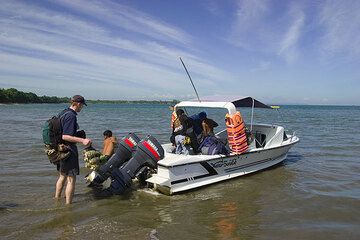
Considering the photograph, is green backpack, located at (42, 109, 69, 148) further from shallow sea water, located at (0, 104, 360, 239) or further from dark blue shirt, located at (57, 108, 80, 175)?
shallow sea water, located at (0, 104, 360, 239)

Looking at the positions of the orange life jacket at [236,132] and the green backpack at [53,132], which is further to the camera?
the orange life jacket at [236,132]

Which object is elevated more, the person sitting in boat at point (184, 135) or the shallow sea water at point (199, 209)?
the person sitting in boat at point (184, 135)

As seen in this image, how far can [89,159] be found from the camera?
7.57 metres

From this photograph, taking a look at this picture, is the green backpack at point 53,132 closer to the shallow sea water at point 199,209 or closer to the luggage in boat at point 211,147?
the shallow sea water at point 199,209

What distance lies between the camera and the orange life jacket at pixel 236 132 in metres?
8.01

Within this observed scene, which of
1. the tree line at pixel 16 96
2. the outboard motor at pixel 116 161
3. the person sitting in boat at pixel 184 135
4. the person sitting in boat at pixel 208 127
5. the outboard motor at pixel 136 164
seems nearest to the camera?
the outboard motor at pixel 136 164

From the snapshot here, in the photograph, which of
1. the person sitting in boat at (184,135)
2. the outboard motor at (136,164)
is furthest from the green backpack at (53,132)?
the person sitting in boat at (184,135)

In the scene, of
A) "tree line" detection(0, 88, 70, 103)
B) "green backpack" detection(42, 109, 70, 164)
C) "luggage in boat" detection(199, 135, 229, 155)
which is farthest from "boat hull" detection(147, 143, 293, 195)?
"tree line" detection(0, 88, 70, 103)

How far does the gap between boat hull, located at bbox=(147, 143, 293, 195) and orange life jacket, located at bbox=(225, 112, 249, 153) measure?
0.74ft

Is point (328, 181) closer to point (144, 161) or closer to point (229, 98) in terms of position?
point (229, 98)

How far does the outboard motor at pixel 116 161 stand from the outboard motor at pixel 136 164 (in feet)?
0.46

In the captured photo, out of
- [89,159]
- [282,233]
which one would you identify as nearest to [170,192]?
[89,159]

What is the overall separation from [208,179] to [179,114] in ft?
5.67

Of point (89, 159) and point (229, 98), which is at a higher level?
point (229, 98)
